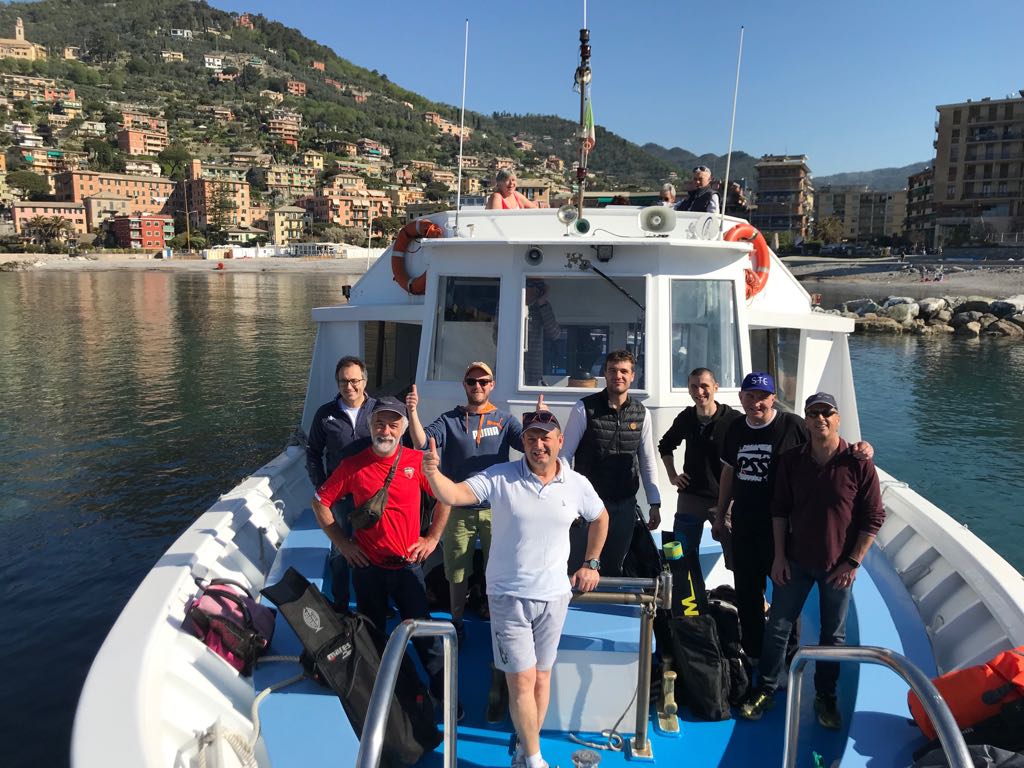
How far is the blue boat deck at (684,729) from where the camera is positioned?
3410mm

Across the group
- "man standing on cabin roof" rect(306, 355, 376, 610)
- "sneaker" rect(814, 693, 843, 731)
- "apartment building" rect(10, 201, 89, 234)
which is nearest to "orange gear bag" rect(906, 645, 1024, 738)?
"sneaker" rect(814, 693, 843, 731)

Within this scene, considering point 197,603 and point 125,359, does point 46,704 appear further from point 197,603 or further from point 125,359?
point 125,359

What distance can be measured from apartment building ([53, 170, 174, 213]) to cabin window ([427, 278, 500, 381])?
155201mm

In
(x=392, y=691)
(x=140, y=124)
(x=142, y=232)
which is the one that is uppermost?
(x=140, y=124)

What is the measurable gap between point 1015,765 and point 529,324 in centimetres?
369

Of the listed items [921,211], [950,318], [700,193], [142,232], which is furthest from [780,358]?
[142,232]

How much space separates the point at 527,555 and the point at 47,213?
153m

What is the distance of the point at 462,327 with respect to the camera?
5.73 metres

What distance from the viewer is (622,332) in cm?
556

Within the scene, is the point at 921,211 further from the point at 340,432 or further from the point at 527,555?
the point at 527,555

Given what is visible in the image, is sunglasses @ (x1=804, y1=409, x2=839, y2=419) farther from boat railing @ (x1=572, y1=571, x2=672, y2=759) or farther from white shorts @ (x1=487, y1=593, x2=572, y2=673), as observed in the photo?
white shorts @ (x1=487, y1=593, x2=572, y2=673)

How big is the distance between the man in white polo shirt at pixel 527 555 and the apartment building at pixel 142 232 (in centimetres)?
13963

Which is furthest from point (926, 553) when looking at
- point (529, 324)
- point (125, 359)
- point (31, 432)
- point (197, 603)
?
point (125, 359)

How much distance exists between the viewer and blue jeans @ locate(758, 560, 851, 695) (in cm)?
366
